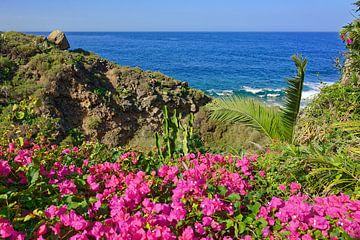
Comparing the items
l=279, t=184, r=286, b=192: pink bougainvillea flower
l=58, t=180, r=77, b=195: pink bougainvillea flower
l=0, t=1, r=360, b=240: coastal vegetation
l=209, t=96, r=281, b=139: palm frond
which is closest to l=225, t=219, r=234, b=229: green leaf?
l=0, t=1, r=360, b=240: coastal vegetation

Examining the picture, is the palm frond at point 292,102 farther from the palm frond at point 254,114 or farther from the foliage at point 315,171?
the foliage at point 315,171

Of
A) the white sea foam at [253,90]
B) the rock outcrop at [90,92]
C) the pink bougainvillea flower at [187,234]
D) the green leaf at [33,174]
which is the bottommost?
the white sea foam at [253,90]

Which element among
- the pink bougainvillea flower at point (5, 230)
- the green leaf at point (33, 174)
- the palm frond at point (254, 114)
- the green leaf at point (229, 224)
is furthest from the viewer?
the palm frond at point (254, 114)

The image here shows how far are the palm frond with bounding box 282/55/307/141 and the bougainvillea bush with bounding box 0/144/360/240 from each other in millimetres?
2917

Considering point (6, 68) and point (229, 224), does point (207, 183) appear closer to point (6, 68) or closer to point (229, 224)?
point (229, 224)

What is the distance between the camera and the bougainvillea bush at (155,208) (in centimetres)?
232

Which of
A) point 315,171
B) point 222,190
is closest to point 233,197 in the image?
point 222,190

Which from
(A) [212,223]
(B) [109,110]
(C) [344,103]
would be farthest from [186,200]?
(B) [109,110]

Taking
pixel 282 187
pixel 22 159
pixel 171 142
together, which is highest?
pixel 22 159

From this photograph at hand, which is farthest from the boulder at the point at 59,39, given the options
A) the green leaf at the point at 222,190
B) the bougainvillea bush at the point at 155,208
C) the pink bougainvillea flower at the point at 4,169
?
the green leaf at the point at 222,190

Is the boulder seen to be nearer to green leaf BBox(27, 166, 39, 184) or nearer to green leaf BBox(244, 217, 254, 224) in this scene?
green leaf BBox(27, 166, 39, 184)

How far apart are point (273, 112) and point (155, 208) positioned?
4742mm

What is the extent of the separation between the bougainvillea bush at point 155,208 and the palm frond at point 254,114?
10.3 ft

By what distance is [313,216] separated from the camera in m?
2.66
